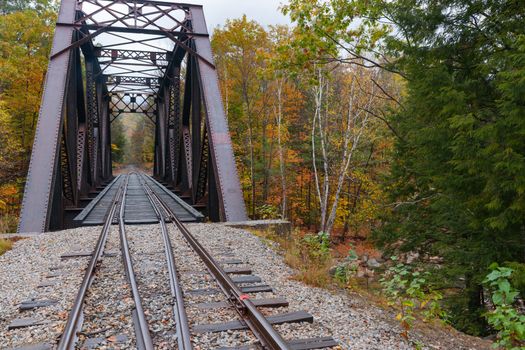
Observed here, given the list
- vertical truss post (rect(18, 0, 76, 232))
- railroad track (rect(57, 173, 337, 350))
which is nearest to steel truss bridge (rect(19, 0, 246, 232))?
vertical truss post (rect(18, 0, 76, 232))

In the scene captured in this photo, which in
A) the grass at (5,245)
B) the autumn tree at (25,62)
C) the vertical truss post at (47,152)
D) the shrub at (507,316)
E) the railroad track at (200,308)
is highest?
the autumn tree at (25,62)

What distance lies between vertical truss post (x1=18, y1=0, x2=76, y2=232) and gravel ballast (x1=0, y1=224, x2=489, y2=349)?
1.11 metres

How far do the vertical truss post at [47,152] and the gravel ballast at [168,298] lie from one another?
111 centimetres

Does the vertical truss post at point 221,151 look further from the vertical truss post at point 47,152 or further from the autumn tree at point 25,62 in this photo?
the autumn tree at point 25,62

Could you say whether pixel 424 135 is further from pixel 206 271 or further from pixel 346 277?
pixel 206 271

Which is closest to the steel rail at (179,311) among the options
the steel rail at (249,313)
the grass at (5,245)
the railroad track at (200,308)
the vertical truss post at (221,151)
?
the railroad track at (200,308)

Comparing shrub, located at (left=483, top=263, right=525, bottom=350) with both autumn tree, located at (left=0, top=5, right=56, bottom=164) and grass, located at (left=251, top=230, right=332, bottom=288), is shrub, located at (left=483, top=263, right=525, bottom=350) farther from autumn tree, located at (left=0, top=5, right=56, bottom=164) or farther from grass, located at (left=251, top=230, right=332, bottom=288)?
autumn tree, located at (left=0, top=5, right=56, bottom=164)

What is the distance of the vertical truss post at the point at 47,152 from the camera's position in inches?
342

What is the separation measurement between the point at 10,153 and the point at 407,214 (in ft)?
51.4

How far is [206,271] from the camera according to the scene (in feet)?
18.3

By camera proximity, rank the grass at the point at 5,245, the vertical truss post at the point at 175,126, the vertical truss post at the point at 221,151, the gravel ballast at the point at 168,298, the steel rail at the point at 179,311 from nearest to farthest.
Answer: the steel rail at the point at 179,311
the gravel ballast at the point at 168,298
the grass at the point at 5,245
the vertical truss post at the point at 221,151
the vertical truss post at the point at 175,126

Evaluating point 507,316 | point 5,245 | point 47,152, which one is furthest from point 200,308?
point 47,152

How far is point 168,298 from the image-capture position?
4.50 meters

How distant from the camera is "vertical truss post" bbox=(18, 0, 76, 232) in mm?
8695
